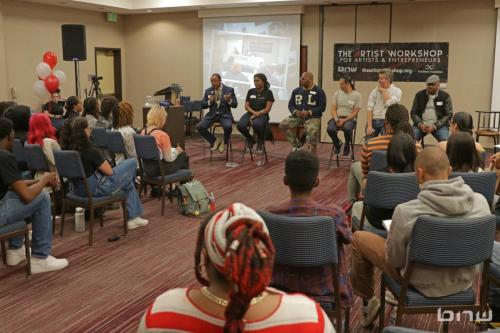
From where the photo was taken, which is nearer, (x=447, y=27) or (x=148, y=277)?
(x=148, y=277)

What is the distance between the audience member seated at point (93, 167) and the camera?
14.8ft

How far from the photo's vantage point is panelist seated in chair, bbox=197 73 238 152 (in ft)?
28.0

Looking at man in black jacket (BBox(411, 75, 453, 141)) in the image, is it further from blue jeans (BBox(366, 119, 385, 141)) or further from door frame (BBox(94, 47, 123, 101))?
door frame (BBox(94, 47, 123, 101))

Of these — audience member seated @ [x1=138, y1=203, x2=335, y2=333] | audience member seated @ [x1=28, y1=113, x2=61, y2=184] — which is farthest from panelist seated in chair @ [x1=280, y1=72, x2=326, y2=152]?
audience member seated @ [x1=138, y1=203, x2=335, y2=333]

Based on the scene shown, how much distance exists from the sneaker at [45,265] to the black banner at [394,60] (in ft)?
25.5

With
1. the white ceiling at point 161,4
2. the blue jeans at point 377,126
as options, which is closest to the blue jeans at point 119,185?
the blue jeans at point 377,126

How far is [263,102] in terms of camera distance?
842 centimetres

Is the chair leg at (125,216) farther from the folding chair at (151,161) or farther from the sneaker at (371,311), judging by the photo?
the sneaker at (371,311)

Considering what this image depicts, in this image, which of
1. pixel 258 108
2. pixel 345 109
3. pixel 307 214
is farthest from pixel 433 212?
pixel 258 108

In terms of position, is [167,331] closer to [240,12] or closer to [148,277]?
[148,277]

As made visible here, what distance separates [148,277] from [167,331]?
2.65 metres

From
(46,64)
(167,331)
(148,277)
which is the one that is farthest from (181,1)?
(167,331)

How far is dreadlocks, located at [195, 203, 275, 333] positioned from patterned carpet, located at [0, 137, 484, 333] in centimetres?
205

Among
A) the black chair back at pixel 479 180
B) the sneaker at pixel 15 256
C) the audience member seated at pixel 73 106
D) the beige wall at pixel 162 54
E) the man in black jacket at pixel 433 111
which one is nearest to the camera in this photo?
the black chair back at pixel 479 180
